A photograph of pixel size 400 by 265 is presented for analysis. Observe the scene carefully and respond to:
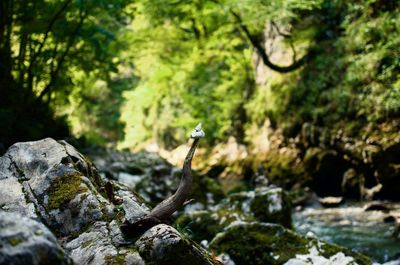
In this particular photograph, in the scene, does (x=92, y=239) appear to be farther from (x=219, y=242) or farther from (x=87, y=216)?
(x=219, y=242)

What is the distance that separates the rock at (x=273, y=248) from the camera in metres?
7.90

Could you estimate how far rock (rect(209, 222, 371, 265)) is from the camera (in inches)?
311

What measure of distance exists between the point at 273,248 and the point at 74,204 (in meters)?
4.50

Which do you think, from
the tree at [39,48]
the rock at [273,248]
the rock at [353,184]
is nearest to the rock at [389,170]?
the rock at [353,184]

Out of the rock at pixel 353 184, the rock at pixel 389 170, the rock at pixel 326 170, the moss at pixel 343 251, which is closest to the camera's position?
the moss at pixel 343 251

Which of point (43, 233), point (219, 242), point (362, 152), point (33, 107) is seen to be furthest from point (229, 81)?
point (43, 233)

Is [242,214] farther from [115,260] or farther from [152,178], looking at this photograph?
[152,178]

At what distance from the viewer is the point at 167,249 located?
440 cm

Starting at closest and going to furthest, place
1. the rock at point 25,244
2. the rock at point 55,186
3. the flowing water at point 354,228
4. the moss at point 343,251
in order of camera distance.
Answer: the rock at point 25,244 → the rock at point 55,186 → the moss at point 343,251 → the flowing water at point 354,228

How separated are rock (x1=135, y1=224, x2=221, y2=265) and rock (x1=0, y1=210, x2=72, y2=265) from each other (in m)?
1.66

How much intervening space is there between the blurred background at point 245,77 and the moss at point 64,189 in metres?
7.91

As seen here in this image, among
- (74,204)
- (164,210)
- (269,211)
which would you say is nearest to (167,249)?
(164,210)

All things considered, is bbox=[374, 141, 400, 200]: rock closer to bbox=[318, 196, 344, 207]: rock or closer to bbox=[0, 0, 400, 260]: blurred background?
bbox=[0, 0, 400, 260]: blurred background

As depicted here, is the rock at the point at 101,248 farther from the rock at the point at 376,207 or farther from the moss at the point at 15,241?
the rock at the point at 376,207
